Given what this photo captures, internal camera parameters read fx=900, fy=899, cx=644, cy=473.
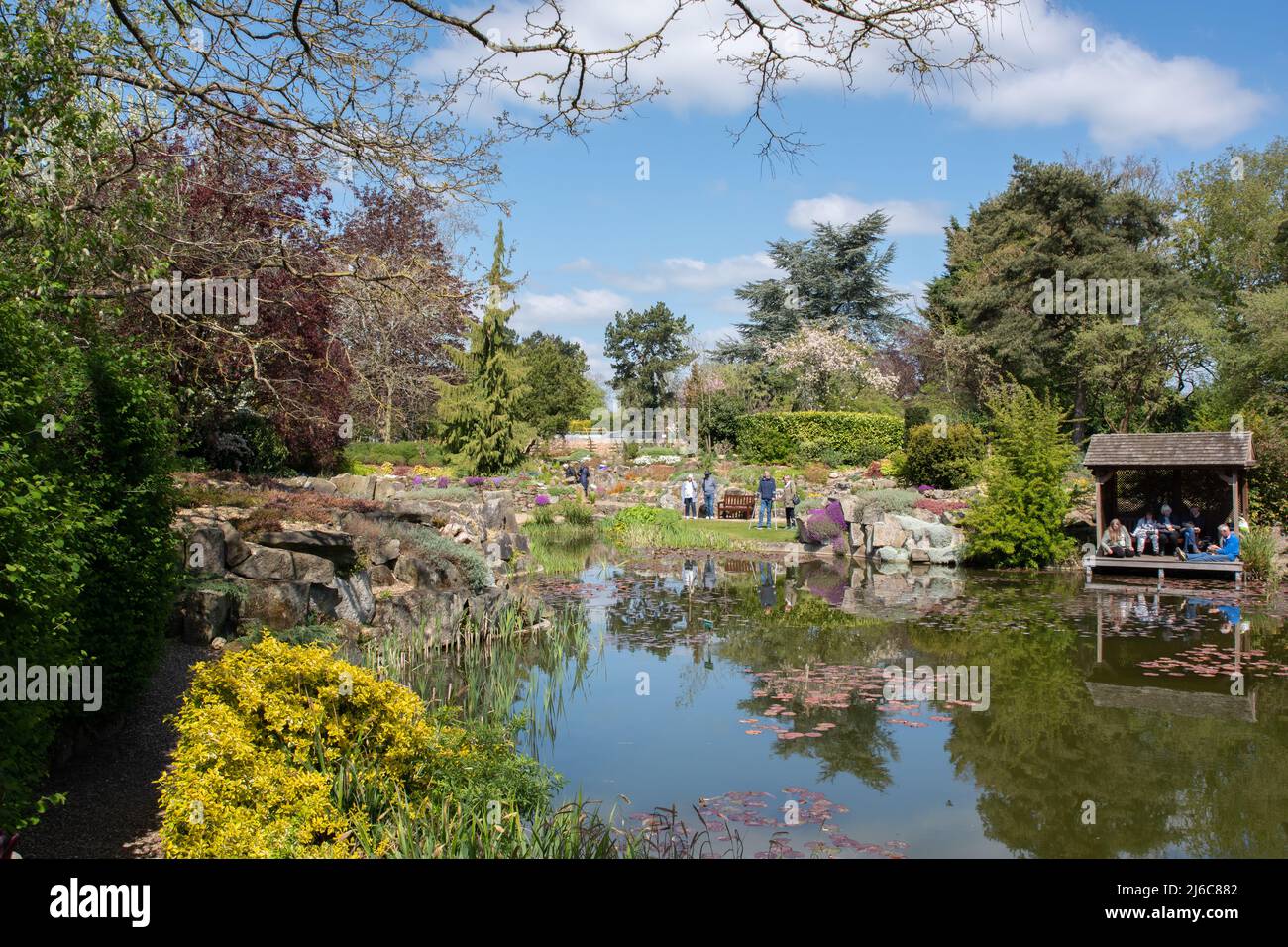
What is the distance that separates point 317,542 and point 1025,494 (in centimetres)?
1311

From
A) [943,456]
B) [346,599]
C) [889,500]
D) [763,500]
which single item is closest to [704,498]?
[763,500]

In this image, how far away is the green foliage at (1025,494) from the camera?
16719 millimetres

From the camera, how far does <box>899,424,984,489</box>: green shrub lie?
2411 centimetres

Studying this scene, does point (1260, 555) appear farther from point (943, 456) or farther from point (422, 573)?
point (422, 573)

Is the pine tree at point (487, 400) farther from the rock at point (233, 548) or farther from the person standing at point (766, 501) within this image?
the rock at point (233, 548)

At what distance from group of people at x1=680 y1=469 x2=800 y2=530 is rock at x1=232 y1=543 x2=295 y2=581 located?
47.7ft

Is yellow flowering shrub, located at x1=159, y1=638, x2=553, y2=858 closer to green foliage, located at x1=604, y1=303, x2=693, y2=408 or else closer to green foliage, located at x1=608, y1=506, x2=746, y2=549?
green foliage, located at x1=608, y1=506, x2=746, y2=549

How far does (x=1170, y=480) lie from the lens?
17.9 metres

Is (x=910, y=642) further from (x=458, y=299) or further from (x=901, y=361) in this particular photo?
(x=901, y=361)

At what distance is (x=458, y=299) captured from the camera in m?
7.20

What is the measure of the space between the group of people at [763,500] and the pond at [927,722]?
879 centimetres

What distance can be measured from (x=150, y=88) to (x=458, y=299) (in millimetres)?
2466

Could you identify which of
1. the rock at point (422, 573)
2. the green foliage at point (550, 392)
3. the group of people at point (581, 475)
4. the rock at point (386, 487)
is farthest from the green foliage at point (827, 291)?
the rock at point (422, 573)
